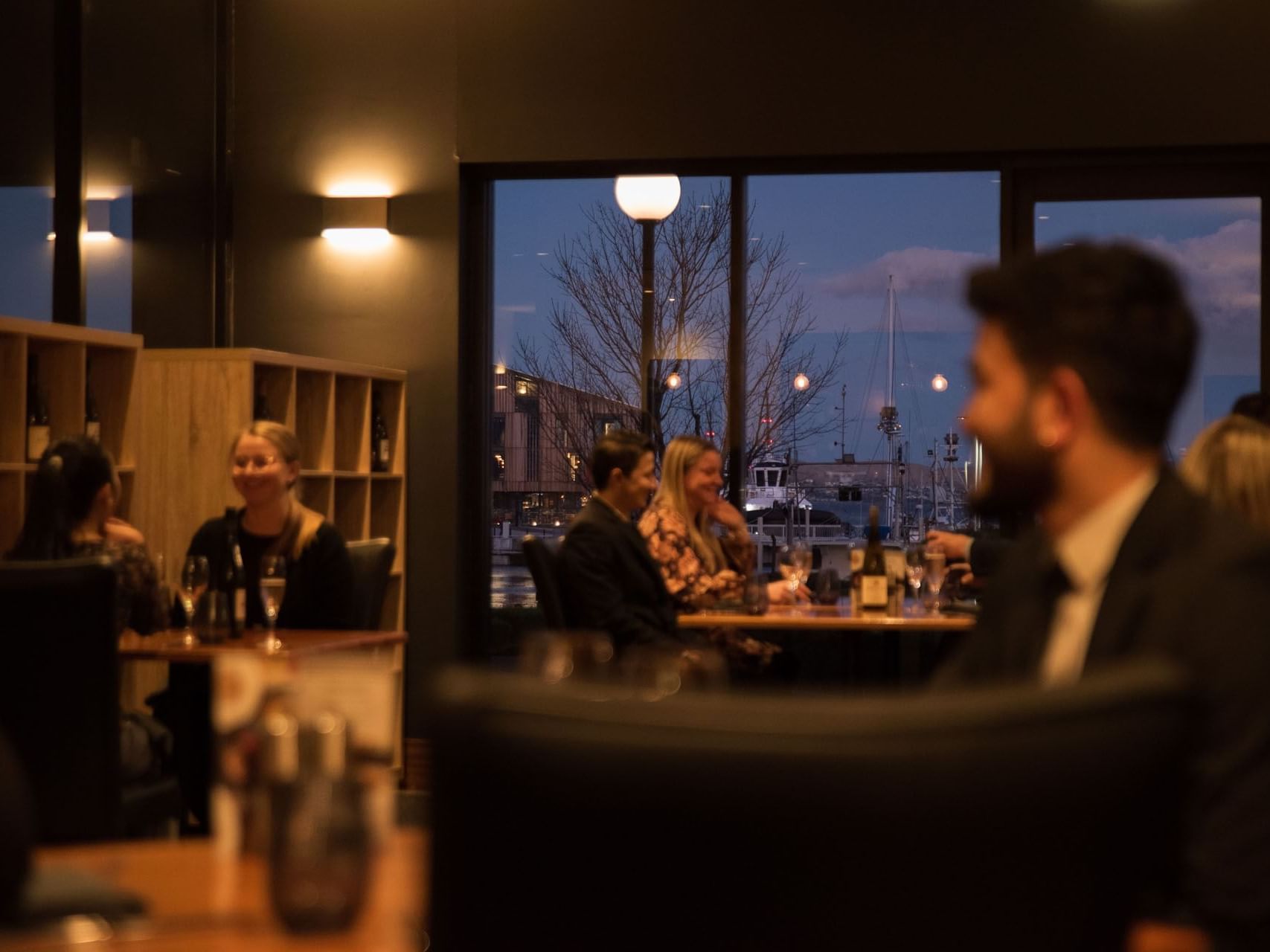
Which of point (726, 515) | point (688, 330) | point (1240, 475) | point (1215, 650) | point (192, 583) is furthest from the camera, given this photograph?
point (688, 330)

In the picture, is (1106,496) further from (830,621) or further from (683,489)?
(683,489)

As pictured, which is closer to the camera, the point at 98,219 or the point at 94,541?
the point at 94,541

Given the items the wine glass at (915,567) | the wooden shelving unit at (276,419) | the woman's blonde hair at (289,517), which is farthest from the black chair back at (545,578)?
the wine glass at (915,567)

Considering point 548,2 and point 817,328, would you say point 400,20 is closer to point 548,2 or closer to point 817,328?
point 548,2

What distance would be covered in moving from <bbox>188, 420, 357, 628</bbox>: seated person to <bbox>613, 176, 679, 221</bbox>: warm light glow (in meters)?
2.84

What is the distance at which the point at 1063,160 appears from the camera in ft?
22.4

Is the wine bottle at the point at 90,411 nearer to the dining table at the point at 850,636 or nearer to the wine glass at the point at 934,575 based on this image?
the dining table at the point at 850,636

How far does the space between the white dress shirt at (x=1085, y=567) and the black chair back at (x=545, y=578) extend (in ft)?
11.6

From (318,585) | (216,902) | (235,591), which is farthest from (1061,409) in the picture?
(318,585)

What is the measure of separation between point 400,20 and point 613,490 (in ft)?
9.74

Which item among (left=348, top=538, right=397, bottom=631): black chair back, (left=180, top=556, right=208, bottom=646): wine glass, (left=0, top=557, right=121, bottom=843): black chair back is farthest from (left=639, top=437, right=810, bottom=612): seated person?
(left=0, top=557, right=121, bottom=843): black chair back

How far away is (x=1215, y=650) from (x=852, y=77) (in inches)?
230

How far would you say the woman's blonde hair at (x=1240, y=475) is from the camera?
2.83m

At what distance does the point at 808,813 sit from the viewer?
0.80 meters
